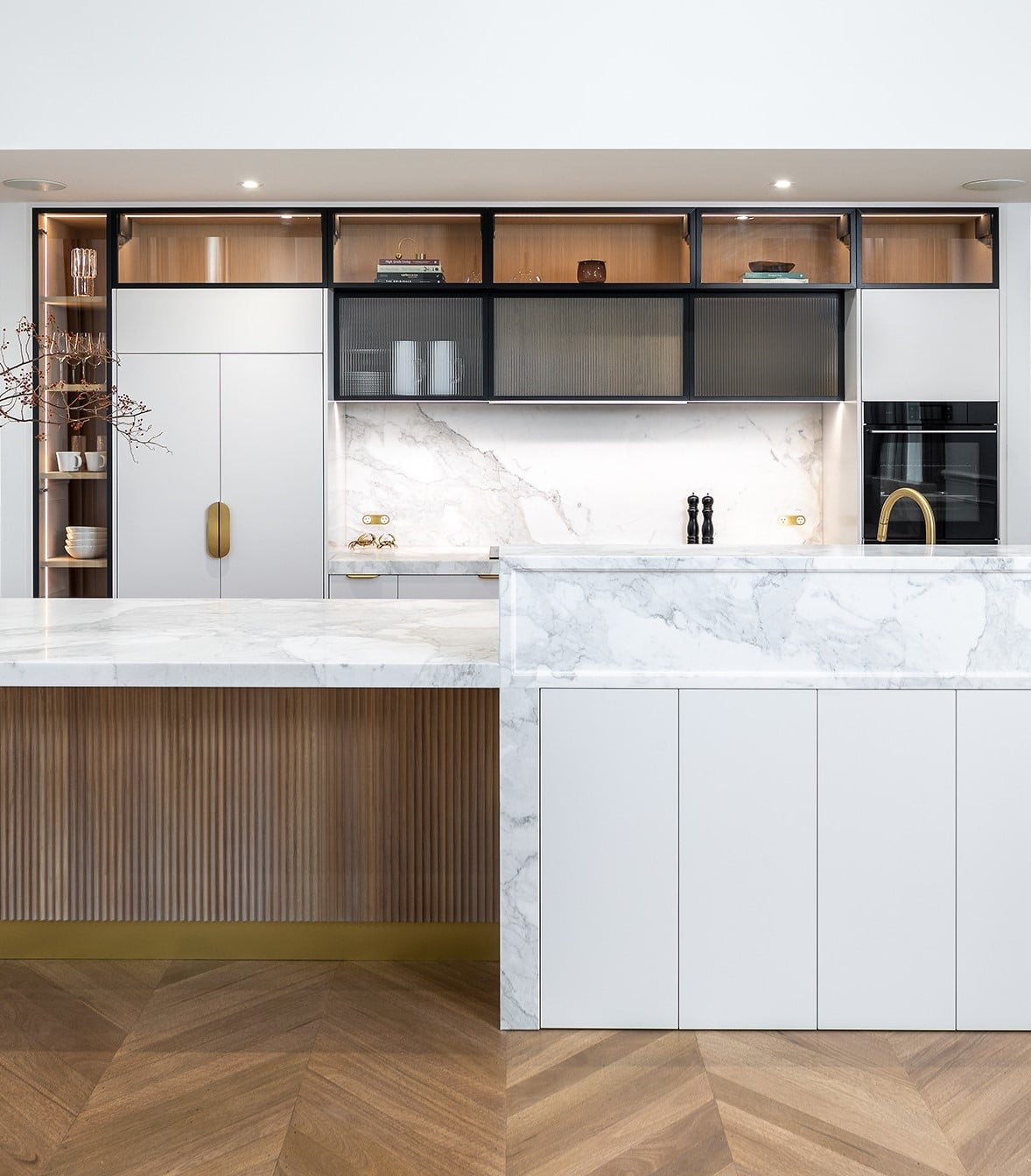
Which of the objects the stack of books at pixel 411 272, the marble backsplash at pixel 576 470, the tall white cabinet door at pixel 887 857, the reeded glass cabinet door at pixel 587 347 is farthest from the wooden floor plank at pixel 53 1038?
the stack of books at pixel 411 272

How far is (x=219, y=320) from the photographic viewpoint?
14.8 feet

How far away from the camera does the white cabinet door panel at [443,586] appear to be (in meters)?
4.41

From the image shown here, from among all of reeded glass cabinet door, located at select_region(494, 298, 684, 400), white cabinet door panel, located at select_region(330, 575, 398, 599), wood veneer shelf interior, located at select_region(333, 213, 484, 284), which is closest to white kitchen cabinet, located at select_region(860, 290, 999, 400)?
reeded glass cabinet door, located at select_region(494, 298, 684, 400)

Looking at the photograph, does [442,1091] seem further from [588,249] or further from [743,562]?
[588,249]

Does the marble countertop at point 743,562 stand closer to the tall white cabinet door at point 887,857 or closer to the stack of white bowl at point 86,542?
the tall white cabinet door at point 887,857

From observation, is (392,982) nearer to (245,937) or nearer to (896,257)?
(245,937)

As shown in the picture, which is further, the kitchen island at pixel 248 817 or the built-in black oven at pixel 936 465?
the built-in black oven at pixel 936 465

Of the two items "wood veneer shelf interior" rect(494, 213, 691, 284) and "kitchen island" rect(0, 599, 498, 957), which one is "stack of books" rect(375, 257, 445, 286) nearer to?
"wood veneer shelf interior" rect(494, 213, 691, 284)

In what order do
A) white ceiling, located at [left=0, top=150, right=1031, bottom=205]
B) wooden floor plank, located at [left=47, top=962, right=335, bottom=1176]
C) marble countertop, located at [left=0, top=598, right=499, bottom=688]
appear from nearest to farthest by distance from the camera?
wooden floor plank, located at [left=47, top=962, right=335, bottom=1176]
marble countertop, located at [left=0, top=598, right=499, bottom=688]
white ceiling, located at [left=0, top=150, right=1031, bottom=205]

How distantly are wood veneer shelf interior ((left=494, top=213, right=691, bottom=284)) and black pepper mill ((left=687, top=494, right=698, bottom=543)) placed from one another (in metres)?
0.97

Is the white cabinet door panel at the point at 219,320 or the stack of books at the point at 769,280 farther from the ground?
the stack of books at the point at 769,280

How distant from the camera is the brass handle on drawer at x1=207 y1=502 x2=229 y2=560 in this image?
15.0 ft
